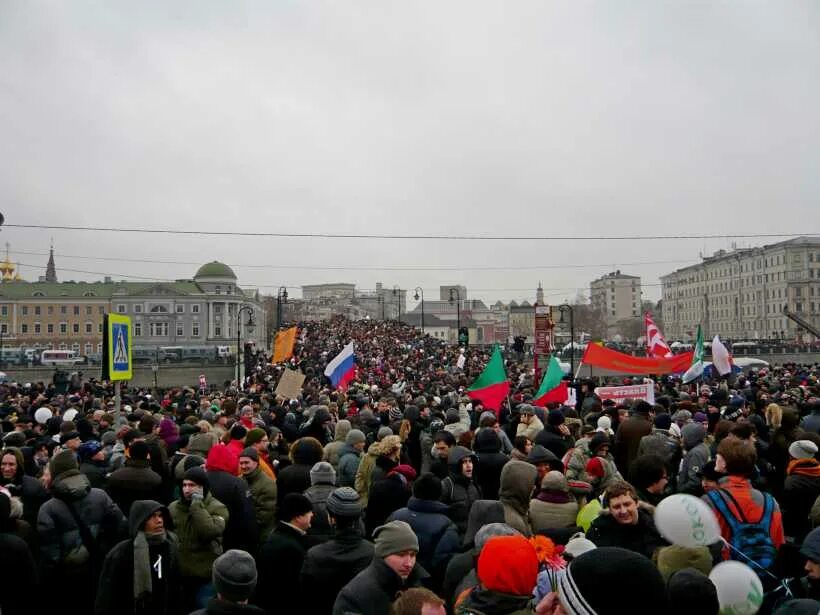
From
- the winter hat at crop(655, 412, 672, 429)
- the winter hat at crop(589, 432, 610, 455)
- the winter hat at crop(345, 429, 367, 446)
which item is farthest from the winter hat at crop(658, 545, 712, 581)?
the winter hat at crop(655, 412, 672, 429)

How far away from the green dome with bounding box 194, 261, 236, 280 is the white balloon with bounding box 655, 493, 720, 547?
12840cm

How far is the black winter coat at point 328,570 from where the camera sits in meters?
4.88

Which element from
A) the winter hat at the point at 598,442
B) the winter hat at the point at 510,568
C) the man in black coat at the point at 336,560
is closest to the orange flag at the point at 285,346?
the winter hat at the point at 598,442

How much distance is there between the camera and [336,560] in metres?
4.91

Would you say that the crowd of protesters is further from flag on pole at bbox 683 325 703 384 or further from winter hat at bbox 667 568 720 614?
flag on pole at bbox 683 325 703 384

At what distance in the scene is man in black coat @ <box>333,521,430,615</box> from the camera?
404 cm

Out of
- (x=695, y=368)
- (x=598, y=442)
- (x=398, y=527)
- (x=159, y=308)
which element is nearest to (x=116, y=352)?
(x=598, y=442)

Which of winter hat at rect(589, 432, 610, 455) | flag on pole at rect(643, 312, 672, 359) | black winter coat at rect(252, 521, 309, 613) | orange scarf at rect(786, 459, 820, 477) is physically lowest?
black winter coat at rect(252, 521, 309, 613)

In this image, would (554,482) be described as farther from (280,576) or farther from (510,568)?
(510,568)

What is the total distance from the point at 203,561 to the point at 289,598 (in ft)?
3.11

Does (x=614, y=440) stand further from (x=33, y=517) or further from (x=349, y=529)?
(x=33, y=517)

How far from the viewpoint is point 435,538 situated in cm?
556

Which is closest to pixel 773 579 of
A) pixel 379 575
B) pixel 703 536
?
Result: pixel 703 536

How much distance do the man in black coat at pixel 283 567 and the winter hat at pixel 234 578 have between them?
1.39 metres
